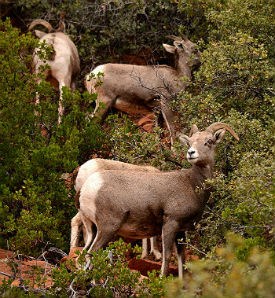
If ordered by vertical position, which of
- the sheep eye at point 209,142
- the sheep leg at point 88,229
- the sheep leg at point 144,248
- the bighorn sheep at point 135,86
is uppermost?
the sheep eye at point 209,142

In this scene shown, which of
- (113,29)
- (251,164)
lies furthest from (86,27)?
(251,164)

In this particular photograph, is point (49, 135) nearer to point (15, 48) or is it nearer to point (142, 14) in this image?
point (15, 48)

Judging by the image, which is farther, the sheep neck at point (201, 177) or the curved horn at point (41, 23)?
the curved horn at point (41, 23)

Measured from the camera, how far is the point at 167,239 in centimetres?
1211

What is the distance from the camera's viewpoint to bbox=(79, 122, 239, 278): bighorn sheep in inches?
472

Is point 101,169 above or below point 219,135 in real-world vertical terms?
below

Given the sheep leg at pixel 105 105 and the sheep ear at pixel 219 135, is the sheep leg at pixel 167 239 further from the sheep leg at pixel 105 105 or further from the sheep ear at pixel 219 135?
the sheep leg at pixel 105 105

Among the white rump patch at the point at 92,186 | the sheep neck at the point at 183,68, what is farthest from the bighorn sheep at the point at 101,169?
the sheep neck at the point at 183,68

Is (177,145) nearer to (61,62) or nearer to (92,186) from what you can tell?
(92,186)

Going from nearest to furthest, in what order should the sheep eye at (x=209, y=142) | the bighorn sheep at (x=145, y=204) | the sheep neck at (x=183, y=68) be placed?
the bighorn sheep at (x=145, y=204) < the sheep eye at (x=209, y=142) < the sheep neck at (x=183, y=68)

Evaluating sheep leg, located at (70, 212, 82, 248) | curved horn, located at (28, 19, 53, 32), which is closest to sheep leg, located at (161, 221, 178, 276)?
sheep leg, located at (70, 212, 82, 248)

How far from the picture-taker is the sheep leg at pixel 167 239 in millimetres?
12117

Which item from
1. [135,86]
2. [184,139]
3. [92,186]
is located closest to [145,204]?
[92,186]

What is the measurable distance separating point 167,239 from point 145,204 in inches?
20.1
